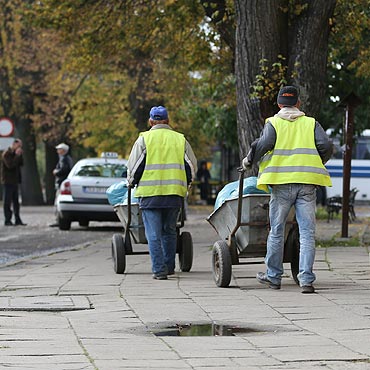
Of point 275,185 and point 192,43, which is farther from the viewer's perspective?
point 192,43

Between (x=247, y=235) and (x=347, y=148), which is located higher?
(x=347, y=148)

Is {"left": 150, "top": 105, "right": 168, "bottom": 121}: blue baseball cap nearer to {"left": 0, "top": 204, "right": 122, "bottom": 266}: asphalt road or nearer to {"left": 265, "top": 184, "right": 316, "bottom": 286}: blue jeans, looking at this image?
{"left": 265, "top": 184, "right": 316, "bottom": 286}: blue jeans

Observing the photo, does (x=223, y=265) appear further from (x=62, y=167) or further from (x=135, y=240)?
(x=62, y=167)

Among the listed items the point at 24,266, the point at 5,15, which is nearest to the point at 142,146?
the point at 24,266

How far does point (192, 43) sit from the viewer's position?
2270 centimetres

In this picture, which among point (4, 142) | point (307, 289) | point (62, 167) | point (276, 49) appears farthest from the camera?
point (4, 142)

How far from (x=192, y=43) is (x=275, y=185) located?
1173cm

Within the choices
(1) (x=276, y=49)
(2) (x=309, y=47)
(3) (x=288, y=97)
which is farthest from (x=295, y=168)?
(2) (x=309, y=47)

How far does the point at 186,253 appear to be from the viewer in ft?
44.5

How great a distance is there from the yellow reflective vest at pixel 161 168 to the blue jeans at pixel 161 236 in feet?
0.77

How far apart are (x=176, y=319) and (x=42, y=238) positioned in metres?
13.3

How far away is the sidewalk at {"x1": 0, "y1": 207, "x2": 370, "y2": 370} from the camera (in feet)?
24.1

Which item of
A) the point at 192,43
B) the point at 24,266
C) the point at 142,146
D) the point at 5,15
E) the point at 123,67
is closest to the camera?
the point at 142,146

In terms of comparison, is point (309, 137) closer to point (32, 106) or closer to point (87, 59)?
point (87, 59)
